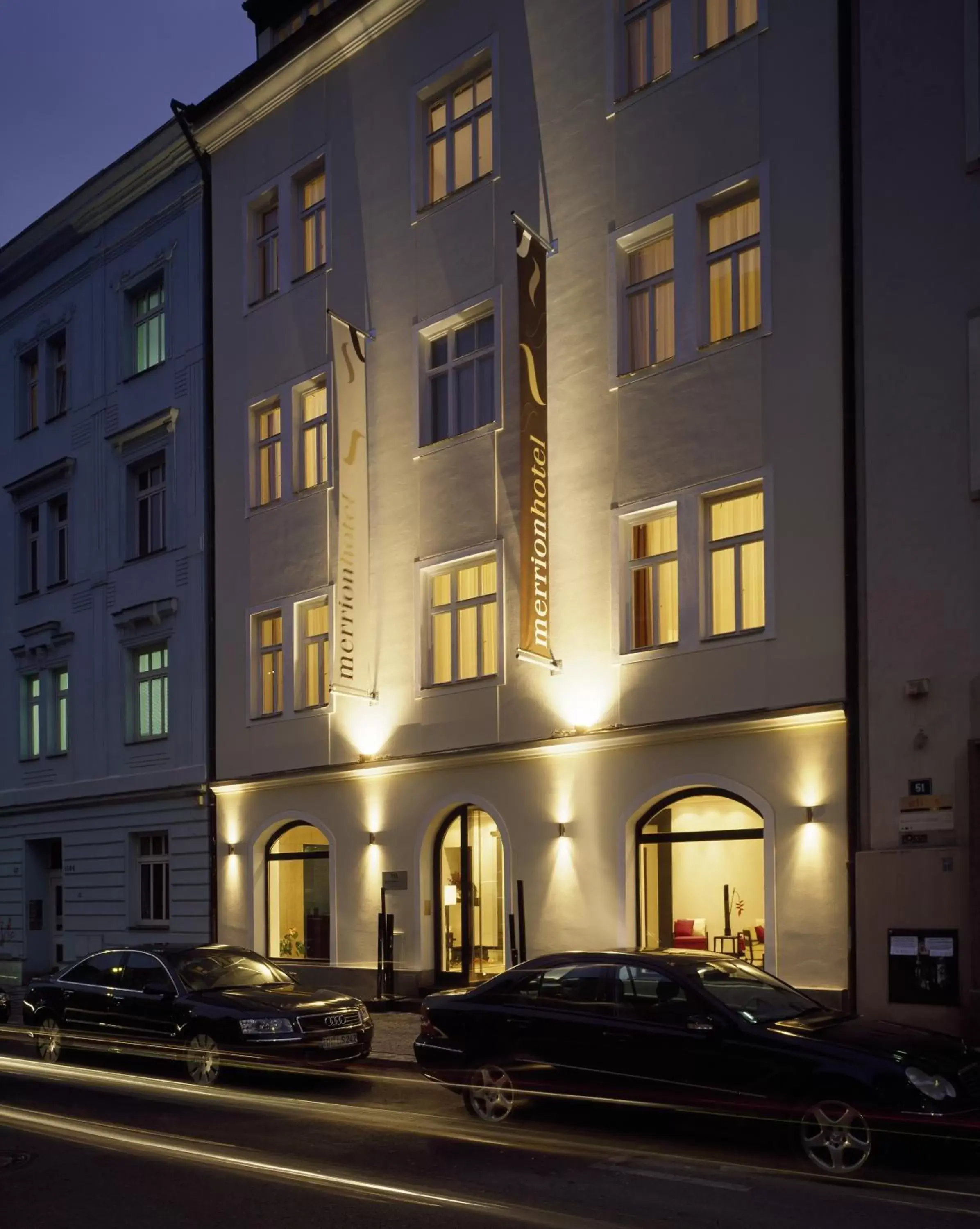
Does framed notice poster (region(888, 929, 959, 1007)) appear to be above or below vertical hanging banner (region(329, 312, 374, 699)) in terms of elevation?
below

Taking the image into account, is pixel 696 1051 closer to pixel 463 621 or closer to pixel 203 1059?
pixel 203 1059

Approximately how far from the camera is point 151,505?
29109 mm

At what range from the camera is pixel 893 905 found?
16.0m

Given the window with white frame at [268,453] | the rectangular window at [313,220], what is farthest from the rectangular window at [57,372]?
the rectangular window at [313,220]

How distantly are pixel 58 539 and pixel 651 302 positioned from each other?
1690cm

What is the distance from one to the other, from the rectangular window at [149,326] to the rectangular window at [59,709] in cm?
686

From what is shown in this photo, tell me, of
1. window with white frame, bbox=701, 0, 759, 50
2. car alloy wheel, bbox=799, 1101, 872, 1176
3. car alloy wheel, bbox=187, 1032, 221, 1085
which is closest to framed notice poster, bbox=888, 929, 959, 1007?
car alloy wheel, bbox=799, 1101, 872, 1176

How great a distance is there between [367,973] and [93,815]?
9306 mm

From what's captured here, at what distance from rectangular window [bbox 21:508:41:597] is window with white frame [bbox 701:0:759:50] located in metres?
19.0

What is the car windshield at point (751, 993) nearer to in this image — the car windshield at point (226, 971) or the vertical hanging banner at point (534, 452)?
the car windshield at point (226, 971)

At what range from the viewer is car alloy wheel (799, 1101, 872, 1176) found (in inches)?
398

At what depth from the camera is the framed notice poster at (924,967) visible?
50.8 ft

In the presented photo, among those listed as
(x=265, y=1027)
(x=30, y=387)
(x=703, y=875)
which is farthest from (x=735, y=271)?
(x=30, y=387)

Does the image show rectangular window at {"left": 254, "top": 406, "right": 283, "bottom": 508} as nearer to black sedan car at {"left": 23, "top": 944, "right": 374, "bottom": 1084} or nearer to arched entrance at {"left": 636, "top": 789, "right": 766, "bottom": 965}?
arched entrance at {"left": 636, "top": 789, "right": 766, "bottom": 965}
